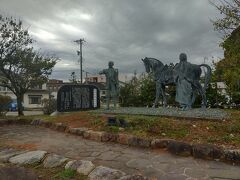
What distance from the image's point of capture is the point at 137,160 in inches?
229

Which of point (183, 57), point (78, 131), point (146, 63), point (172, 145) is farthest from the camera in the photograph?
point (146, 63)

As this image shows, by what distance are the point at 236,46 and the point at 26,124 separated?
10.1 meters

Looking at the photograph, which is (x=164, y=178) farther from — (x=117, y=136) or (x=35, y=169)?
(x=117, y=136)

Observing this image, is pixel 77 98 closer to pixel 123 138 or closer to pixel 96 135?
pixel 96 135

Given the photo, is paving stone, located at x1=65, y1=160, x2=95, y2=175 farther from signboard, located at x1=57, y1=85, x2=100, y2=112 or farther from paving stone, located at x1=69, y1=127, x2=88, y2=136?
signboard, located at x1=57, y1=85, x2=100, y2=112

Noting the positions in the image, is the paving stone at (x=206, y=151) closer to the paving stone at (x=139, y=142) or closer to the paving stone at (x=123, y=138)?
the paving stone at (x=139, y=142)

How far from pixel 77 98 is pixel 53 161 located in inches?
401

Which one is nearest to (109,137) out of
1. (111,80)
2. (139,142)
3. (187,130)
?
(139,142)

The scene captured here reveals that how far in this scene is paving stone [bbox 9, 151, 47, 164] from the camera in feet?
19.2

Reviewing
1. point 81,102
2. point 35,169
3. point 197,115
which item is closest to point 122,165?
point 35,169

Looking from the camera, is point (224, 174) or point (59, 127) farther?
point (59, 127)

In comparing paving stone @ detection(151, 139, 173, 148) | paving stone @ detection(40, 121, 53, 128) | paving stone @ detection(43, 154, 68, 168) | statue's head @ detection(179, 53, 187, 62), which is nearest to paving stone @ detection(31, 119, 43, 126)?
paving stone @ detection(40, 121, 53, 128)

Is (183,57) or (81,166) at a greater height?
(183,57)

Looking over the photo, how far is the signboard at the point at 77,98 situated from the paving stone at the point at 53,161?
9.11 meters
